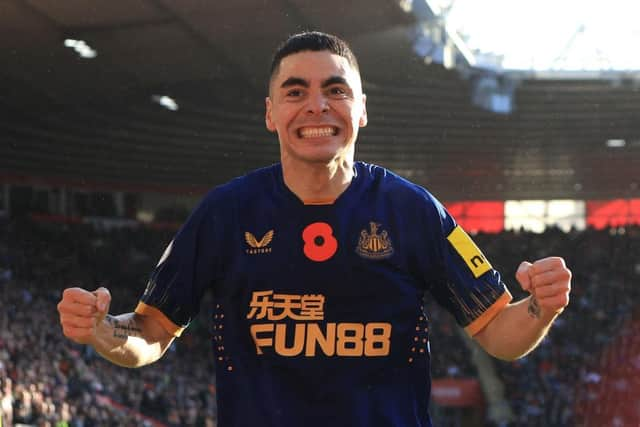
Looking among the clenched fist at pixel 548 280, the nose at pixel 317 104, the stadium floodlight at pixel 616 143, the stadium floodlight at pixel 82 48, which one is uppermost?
the stadium floodlight at pixel 616 143

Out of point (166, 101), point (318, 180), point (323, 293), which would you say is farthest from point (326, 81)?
point (166, 101)

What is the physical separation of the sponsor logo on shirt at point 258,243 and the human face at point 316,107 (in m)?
0.22

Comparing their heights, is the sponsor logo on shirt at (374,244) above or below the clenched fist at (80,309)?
above

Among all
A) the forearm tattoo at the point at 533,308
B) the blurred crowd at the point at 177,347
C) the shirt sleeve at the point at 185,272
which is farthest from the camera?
the blurred crowd at the point at 177,347

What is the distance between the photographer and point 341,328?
97.9 inches

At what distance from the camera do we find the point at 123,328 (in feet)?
8.38

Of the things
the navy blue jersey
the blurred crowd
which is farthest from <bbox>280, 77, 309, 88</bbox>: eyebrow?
the blurred crowd

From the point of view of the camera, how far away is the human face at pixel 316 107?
2.53m

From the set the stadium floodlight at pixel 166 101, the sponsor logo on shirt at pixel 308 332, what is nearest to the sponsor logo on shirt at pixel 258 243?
the sponsor logo on shirt at pixel 308 332

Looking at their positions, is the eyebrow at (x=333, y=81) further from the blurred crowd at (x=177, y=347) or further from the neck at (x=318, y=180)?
the blurred crowd at (x=177, y=347)

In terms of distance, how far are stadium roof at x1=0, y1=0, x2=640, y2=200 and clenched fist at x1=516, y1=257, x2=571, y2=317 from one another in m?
13.4

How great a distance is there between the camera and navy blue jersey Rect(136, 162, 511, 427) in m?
2.46

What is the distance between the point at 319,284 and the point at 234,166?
2681 centimetres

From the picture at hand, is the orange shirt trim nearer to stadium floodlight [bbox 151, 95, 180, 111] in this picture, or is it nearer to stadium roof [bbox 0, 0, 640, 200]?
stadium roof [bbox 0, 0, 640, 200]
